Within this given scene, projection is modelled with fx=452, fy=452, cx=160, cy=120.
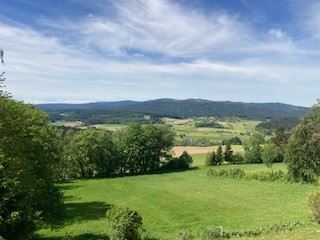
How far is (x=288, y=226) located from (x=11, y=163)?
24233mm

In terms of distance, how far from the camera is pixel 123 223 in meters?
31.4

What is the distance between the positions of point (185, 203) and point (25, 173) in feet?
115

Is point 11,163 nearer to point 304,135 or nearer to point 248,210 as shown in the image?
point 248,210

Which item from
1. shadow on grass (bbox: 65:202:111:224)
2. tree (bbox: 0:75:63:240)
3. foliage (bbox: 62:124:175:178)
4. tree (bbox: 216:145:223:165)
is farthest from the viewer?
tree (bbox: 216:145:223:165)

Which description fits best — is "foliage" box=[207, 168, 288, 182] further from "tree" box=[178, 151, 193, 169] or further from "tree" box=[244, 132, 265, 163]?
"tree" box=[244, 132, 265, 163]

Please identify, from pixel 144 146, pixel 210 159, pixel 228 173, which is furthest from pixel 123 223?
pixel 210 159

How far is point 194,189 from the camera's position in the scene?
82.5m

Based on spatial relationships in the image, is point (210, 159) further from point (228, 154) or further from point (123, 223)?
point (123, 223)

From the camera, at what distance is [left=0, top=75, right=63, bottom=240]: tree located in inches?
1046

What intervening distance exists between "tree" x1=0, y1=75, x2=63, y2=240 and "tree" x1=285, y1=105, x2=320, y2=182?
136 feet

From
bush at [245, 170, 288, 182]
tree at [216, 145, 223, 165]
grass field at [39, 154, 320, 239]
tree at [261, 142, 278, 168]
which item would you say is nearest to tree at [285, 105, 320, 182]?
grass field at [39, 154, 320, 239]

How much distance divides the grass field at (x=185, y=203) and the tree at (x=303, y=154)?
2.98 meters

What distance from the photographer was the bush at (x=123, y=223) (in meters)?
31.5

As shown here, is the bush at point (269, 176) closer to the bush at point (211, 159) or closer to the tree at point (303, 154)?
the tree at point (303, 154)
